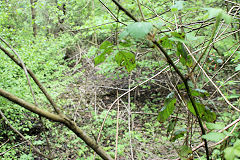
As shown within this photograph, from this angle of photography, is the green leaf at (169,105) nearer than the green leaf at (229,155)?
No

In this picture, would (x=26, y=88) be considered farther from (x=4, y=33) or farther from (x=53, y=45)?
(x=53, y=45)

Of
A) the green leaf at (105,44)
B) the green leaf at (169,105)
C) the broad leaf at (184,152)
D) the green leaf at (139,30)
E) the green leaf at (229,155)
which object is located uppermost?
the green leaf at (139,30)

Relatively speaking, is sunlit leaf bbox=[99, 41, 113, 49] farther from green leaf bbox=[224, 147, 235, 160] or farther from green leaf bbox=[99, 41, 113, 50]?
green leaf bbox=[224, 147, 235, 160]

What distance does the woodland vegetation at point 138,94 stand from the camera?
71cm

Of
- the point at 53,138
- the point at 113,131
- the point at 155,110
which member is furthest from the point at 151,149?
the point at 53,138

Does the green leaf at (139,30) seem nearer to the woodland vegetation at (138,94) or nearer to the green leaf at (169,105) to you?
the woodland vegetation at (138,94)

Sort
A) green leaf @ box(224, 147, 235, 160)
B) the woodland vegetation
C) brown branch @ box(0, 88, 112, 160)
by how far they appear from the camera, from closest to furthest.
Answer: green leaf @ box(224, 147, 235, 160)
brown branch @ box(0, 88, 112, 160)
the woodland vegetation

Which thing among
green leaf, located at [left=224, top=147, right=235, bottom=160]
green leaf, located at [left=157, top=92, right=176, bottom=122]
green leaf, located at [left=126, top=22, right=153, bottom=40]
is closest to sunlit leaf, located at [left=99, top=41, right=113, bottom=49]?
green leaf, located at [left=126, top=22, right=153, bottom=40]

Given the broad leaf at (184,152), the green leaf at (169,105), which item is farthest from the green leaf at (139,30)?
the broad leaf at (184,152)

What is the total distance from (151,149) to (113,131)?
1.10m

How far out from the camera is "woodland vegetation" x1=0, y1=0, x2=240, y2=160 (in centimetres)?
71

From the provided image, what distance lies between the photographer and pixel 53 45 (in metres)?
6.88

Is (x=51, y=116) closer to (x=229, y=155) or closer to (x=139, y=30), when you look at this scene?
(x=139, y=30)

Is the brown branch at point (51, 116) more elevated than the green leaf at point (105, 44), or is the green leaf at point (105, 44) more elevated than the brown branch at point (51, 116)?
the green leaf at point (105, 44)
